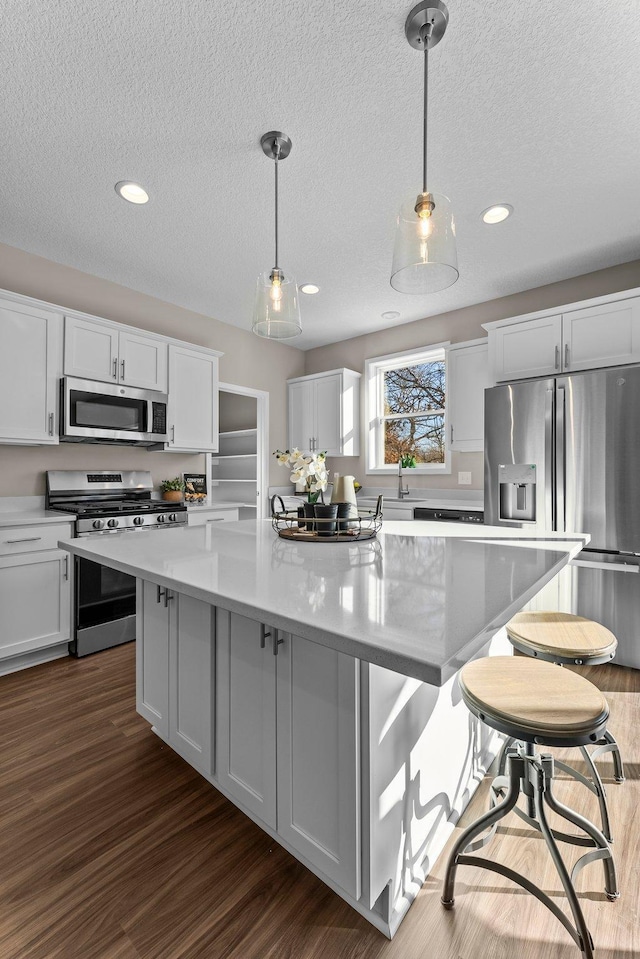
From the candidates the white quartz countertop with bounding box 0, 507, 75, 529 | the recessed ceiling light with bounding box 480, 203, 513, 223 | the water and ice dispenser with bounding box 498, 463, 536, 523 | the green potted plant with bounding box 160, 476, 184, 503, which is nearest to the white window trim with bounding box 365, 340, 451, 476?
the water and ice dispenser with bounding box 498, 463, 536, 523

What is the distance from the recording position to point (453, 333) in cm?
427

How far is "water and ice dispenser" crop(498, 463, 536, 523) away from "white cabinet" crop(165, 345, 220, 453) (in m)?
2.49

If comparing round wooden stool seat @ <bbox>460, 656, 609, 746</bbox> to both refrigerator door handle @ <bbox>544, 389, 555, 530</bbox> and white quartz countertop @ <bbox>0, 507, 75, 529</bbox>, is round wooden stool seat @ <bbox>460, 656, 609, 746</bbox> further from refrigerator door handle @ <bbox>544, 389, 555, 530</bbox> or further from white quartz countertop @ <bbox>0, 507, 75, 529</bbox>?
white quartz countertop @ <bbox>0, 507, 75, 529</bbox>

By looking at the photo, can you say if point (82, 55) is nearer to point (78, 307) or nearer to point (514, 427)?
point (78, 307)

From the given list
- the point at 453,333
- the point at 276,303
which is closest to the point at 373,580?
the point at 276,303

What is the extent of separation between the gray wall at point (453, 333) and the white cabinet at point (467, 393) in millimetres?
197

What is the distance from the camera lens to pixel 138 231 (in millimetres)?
2883

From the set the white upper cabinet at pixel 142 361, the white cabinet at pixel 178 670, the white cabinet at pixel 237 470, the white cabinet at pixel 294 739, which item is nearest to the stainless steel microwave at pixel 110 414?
the white upper cabinet at pixel 142 361

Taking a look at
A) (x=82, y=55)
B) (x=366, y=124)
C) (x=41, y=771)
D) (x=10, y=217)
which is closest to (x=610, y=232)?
(x=366, y=124)

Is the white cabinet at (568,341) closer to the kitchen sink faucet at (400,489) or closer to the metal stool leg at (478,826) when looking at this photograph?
the kitchen sink faucet at (400,489)

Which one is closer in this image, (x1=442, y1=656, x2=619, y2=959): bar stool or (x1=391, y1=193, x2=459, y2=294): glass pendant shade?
(x1=442, y1=656, x2=619, y2=959): bar stool

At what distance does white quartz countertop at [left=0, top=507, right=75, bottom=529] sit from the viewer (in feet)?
8.81

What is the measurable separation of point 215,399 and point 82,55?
8.47 feet

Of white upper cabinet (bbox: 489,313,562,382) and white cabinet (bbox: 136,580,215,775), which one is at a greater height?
white upper cabinet (bbox: 489,313,562,382)
